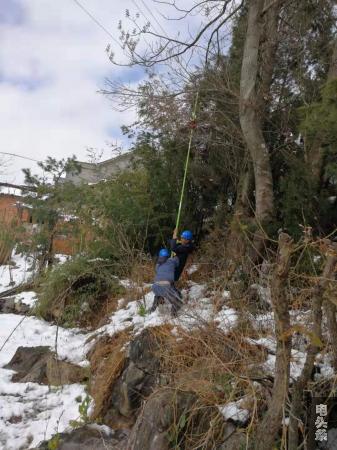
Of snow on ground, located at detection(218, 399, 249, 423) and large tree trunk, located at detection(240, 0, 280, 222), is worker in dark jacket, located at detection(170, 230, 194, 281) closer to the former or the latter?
large tree trunk, located at detection(240, 0, 280, 222)

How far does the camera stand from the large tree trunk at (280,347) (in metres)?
3.46

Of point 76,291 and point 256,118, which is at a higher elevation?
point 256,118

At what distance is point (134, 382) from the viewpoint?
595 cm

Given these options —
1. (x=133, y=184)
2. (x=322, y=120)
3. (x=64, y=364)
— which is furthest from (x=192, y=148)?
(x=64, y=364)

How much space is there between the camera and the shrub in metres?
9.22

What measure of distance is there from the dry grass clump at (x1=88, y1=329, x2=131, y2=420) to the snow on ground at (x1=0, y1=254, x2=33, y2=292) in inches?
212

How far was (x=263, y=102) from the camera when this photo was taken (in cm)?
894

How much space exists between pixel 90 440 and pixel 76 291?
14.6ft

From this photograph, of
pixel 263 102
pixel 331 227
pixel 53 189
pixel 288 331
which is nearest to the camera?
pixel 288 331

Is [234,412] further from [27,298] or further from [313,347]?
[27,298]

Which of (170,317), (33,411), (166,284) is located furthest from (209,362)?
(33,411)

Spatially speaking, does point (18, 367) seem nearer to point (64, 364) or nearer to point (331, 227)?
point (64, 364)

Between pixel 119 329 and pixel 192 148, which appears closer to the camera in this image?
pixel 119 329

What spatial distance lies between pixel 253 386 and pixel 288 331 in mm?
1111
